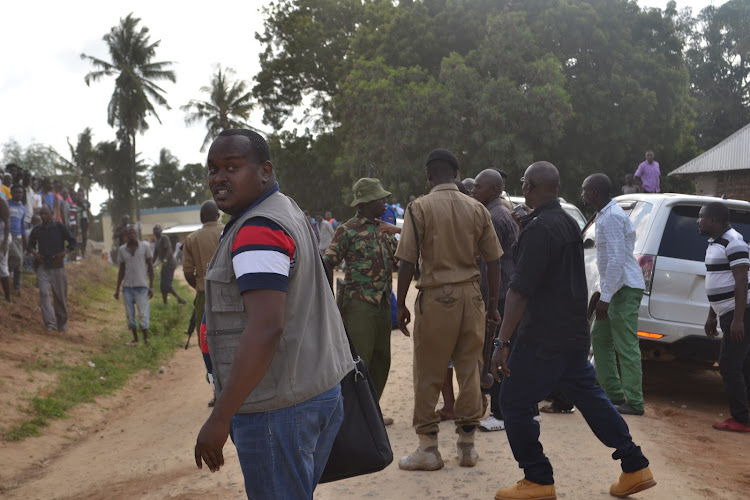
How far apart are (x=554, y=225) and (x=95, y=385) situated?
832 centimetres

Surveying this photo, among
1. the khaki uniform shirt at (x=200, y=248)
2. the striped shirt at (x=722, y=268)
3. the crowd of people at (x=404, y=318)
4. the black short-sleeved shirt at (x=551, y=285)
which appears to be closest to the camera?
the crowd of people at (x=404, y=318)

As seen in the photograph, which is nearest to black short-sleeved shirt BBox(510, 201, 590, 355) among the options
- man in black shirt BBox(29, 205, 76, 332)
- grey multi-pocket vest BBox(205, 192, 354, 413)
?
grey multi-pocket vest BBox(205, 192, 354, 413)

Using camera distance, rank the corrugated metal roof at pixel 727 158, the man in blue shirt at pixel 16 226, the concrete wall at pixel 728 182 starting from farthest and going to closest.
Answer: the concrete wall at pixel 728 182
the corrugated metal roof at pixel 727 158
the man in blue shirt at pixel 16 226

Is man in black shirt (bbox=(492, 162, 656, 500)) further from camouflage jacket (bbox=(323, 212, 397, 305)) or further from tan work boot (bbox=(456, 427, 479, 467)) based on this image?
camouflage jacket (bbox=(323, 212, 397, 305))

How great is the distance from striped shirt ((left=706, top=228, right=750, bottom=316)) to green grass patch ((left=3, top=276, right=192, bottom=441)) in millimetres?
6982

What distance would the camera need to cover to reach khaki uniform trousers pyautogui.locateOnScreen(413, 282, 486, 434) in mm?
4816

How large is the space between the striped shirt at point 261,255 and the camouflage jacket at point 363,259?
126 inches

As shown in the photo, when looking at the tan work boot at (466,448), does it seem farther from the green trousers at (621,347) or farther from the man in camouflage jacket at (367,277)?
the green trousers at (621,347)

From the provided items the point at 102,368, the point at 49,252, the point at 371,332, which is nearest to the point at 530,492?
the point at 371,332

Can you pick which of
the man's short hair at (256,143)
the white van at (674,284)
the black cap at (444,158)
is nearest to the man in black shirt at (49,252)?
the black cap at (444,158)

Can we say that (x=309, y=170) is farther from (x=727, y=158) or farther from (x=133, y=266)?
(x=133, y=266)

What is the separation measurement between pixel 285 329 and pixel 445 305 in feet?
8.29

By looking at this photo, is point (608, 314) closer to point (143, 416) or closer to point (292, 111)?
point (143, 416)

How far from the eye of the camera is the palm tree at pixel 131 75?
43812mm
